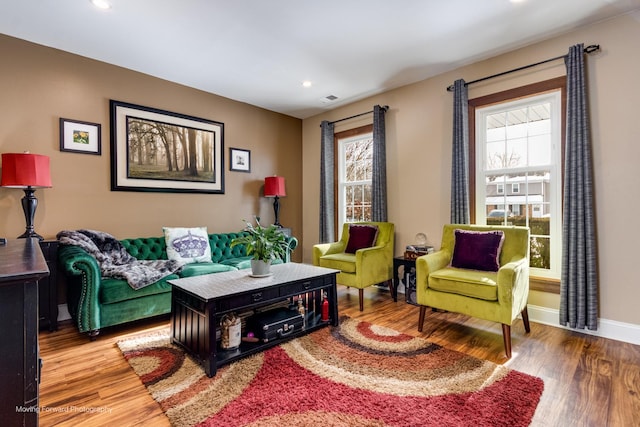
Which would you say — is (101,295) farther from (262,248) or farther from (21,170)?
(262,248)

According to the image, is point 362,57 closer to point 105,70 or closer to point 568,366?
point 105,70

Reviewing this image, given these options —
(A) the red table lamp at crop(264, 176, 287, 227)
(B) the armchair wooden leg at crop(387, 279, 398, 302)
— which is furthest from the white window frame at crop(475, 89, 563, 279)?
(A) the red table lamp at crop(264, 176, 287, 227)

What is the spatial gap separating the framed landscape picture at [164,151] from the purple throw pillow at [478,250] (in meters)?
3.17

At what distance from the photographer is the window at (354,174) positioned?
15.5 feet


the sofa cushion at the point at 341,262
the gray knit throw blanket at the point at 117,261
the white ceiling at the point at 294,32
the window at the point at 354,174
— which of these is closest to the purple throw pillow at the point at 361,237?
the sofa cushion at the point at 341,262

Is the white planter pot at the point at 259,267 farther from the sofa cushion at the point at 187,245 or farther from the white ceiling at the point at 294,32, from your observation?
the white ceiling at the point at 294,32

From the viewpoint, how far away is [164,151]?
3.88 m

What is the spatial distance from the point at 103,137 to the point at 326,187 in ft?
9.68

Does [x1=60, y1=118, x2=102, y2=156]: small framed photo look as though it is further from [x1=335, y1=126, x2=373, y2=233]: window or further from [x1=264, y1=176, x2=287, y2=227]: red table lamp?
[x1=335, y1=126, x2=373, y2=233]: window

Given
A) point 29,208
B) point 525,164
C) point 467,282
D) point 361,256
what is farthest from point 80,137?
point 525,164

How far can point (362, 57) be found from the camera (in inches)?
133

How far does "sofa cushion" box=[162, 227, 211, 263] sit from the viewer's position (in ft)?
11.7

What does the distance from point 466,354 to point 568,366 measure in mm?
648

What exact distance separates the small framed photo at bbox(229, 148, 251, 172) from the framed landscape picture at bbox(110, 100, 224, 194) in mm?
178
